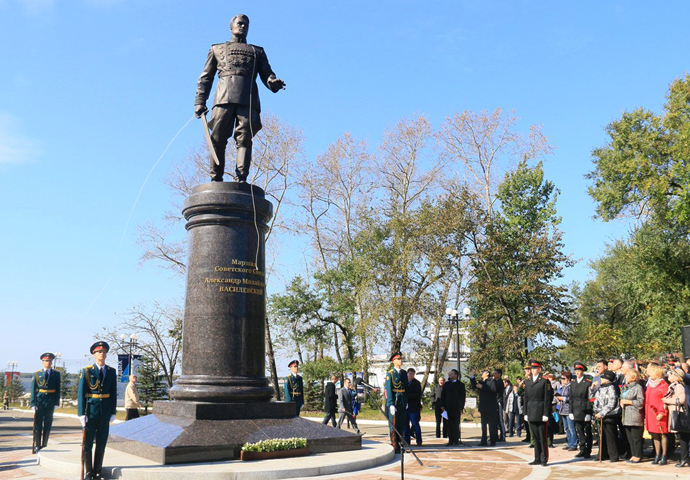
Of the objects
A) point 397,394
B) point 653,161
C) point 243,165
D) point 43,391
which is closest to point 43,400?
point 43,391

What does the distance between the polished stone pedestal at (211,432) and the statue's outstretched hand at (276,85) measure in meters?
5.93

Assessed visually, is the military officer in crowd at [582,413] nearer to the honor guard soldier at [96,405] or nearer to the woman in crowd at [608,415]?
the woman in crowd at [608,415]

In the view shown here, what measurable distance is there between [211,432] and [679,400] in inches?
298

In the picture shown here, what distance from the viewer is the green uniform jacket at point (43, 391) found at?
12.3 m

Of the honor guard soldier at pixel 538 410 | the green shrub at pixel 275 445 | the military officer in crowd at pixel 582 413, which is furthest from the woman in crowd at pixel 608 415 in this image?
the green shrub at pixel 275 445

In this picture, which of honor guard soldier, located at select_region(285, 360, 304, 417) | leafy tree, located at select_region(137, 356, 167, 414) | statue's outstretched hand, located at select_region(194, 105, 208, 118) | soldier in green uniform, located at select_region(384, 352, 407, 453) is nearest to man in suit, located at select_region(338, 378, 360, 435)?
honor guard soldier, located at select_region(285, 360, 304, 417)

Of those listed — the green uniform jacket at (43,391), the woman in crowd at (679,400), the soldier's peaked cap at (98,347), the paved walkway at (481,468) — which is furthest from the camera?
the green uniform jacket at (43,391)

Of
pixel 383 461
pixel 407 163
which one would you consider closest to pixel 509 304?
pixel 407 163

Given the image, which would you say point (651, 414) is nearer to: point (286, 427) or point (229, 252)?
point (286, 427)

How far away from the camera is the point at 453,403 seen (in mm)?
14266

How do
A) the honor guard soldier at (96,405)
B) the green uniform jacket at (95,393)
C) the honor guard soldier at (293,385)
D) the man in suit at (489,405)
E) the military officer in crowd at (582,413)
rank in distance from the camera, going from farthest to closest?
the honor guard soldier at (293,385), the man in suit at (489,405), the military officer in crowd at (582,413), the green uniform jacket at (95,393), the honor guard soldier at (96,405)

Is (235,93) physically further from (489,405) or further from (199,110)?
(489,405)

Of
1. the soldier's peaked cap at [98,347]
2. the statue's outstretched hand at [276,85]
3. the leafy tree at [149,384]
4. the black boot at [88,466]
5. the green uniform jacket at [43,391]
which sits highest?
the statue's outstretched hand at [276,85]

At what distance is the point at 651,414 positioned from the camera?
1047 cm
